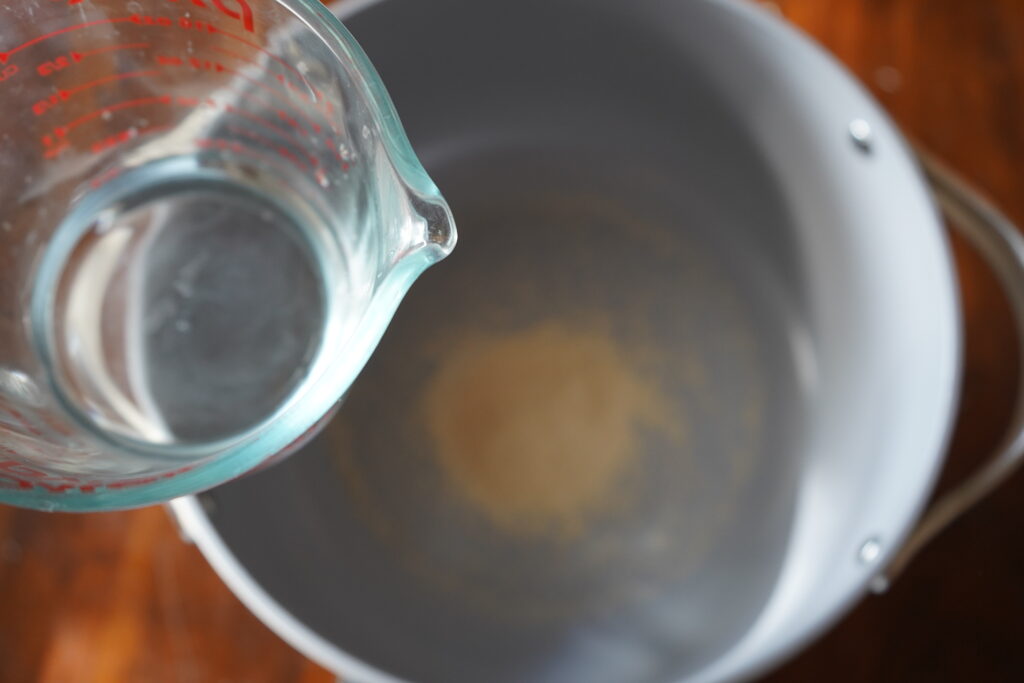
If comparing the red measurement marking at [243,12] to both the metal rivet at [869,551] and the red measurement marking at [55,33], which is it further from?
the metal rivet at [869,551]

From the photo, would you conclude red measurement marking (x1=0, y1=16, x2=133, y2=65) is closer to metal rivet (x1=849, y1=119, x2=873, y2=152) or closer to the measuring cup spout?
the measuring cup spout

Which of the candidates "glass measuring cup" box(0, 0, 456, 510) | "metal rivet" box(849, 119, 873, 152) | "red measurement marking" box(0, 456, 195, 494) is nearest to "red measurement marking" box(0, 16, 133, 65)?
"glass measuring cup" box(0, 0, 456, 510)

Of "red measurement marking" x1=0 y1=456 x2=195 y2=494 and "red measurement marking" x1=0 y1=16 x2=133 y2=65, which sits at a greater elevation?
"red measurement marking" x1=0 y1=16 x2=133 y2=65

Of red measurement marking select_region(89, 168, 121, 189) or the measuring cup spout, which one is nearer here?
the measuring cup spout

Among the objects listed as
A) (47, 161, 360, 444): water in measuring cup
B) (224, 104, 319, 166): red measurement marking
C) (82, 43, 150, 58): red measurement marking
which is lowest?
(47, 161, 360, 444): water in measuring cup

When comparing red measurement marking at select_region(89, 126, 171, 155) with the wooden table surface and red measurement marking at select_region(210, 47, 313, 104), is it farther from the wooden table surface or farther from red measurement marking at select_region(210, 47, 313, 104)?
the wooden table surface

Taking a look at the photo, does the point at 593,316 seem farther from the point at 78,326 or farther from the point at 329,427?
the point at 78,326

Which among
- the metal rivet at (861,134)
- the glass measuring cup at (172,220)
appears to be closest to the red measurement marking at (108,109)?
the glass measuring cup at (172,220)

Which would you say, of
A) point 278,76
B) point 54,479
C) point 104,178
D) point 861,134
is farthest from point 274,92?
point 861,134
